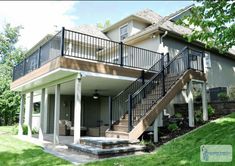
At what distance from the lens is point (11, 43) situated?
30281 mm

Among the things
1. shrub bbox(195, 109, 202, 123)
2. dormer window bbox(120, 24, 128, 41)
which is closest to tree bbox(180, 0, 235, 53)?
shrub bbox(195, 109, 202, 123)

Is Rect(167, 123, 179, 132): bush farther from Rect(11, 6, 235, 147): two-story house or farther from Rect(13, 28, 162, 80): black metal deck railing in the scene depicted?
Rect(13, 28, 162, 80): black metal deck railing

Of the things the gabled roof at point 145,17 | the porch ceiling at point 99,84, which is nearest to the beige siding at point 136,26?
the gabled roof at point 145,17

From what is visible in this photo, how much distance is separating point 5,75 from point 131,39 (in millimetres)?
19516

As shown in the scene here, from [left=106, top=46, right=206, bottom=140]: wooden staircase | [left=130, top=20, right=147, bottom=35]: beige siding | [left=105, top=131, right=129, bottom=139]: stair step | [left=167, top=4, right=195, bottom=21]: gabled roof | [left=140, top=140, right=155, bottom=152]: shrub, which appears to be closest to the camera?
[left=140, top=140, right=155, bottom=152]: shrub

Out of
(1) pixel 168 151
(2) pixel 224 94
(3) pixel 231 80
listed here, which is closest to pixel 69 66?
(1) pixel 168 151

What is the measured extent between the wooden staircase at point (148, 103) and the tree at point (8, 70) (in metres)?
20.2

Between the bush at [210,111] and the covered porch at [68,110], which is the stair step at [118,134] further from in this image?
the bush at [210,111]

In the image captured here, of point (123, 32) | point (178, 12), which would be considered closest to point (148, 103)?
point (123, 32)

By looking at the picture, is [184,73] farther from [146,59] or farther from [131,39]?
[131,39]

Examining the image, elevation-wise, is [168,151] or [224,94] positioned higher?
[224,94]

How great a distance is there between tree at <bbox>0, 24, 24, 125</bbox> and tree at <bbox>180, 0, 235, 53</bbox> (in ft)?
78.8

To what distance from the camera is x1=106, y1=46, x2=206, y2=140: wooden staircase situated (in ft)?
28.0

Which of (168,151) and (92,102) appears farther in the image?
(92,102)
